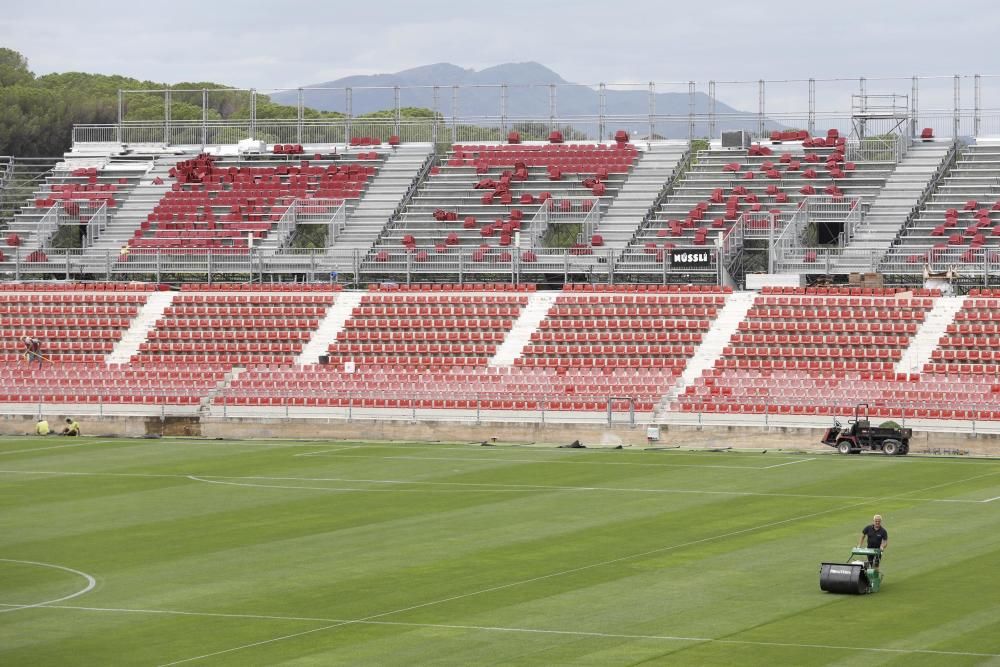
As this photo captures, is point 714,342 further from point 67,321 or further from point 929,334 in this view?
point 67,321

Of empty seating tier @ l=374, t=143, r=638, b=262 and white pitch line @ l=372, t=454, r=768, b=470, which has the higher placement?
empty seating tier @ l=374, t=143, r=638, b=262

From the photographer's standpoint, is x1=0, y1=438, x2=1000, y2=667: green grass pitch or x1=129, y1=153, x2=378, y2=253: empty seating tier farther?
x1=129, y1=153, x2=378, y2=253: empty seating tier

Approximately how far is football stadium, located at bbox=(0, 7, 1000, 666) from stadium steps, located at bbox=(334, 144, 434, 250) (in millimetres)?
195

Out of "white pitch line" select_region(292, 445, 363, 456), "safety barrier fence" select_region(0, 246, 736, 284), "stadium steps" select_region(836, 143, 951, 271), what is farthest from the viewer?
"safety barrier fence" select_region(0, 246, 736, 284)

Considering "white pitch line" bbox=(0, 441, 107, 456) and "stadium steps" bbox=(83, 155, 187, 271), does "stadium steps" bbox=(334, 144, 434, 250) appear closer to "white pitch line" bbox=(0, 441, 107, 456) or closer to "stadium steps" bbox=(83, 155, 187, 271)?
"stadium steps" bbox=(83, 155, 187, 271)

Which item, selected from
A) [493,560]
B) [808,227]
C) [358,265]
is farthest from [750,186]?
[493,560]

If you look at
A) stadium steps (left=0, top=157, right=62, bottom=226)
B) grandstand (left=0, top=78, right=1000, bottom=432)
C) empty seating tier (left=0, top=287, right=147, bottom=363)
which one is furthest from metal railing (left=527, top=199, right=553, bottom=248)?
stadium steps (left=0, top=157, right=62, bottom=226)

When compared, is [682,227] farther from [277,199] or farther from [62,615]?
[62,615]

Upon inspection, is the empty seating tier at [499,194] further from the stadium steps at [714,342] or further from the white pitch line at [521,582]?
the white pitch line at [521,582]

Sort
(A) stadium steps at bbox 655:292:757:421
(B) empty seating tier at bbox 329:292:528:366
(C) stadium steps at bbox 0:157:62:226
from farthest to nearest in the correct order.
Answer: (C) stadium steps at bbox 0:157:62:226 < (B) empty seating tier at bbox 329:292:528:366 < (A) stadium steps at bbox 655:292:757:421

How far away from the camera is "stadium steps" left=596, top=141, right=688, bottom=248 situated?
72.1 meters

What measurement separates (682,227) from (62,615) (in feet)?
153

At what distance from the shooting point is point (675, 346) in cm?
6034

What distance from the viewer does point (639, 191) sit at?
7469 centimetres
